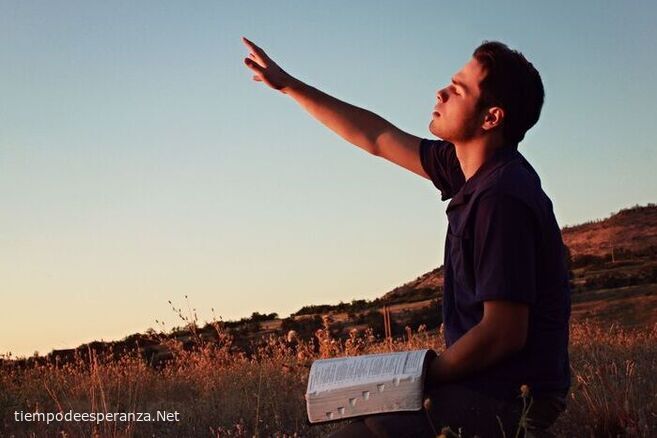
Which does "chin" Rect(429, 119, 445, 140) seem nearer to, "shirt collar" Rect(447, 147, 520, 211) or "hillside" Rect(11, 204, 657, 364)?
"shirt collar" Rect(447, 147, 520, 211)

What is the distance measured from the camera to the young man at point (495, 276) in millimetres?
2967

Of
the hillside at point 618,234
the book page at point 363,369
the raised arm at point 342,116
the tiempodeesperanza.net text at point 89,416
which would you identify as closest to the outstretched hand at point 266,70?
the raised arm at point 342,116

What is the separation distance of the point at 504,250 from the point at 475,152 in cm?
55

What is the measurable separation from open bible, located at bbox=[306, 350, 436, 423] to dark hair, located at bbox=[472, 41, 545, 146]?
0.90 metres

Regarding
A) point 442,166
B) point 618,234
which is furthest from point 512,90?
point 618,234

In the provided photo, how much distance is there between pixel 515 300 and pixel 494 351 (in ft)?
0.61

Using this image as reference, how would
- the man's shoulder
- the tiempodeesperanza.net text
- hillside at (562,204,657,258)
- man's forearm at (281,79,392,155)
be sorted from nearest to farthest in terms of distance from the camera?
1. the man's shoulder
2. man's forearm at (281,79,392,155)
3. the tiempodeesperanza.net text
4. hillside at (562,204,657,258)

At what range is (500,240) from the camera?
2980mm

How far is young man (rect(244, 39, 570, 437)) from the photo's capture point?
2967mm

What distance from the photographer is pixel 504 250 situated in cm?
296

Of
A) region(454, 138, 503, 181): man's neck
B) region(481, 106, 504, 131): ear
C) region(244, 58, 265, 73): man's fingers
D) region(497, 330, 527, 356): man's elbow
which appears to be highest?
region(244, 58, 265, 73): man's fingers

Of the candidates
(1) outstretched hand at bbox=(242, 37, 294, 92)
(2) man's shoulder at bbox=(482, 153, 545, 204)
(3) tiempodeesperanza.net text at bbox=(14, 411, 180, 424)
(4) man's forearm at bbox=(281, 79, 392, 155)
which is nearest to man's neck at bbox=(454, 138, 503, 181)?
(2) man's shoulder at bbox=(482, 153, 545, 204)

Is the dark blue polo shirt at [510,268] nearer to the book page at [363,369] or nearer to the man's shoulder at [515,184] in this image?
the man's shoulder at [515,184]

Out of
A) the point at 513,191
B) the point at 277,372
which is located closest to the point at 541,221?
the point at 513,191
